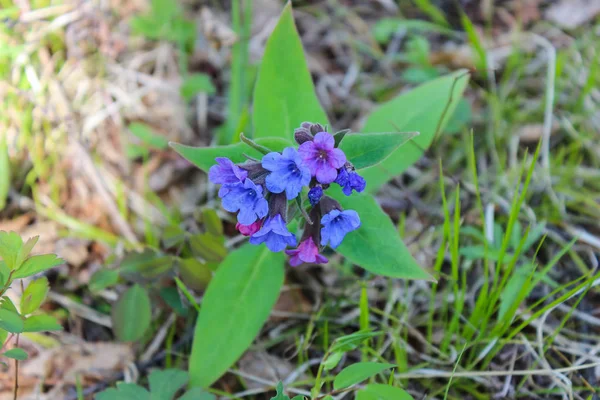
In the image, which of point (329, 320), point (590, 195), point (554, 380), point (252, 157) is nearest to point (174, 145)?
point (252, 157)

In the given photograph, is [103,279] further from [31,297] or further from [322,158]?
[322,158]

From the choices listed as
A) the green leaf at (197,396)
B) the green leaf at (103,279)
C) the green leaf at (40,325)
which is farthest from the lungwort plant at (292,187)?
the green leaf at (40,325)

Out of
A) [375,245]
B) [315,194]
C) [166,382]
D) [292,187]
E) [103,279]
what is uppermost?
[292,187]

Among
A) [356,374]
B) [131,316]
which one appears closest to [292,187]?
[356,374]

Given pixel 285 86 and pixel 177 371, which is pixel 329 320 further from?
pixel 285 86

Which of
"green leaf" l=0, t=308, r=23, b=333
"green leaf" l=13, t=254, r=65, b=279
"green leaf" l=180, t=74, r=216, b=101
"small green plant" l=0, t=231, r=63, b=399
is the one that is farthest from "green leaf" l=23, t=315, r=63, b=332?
"green leaf" l=180, t=74, r=216, b=101
